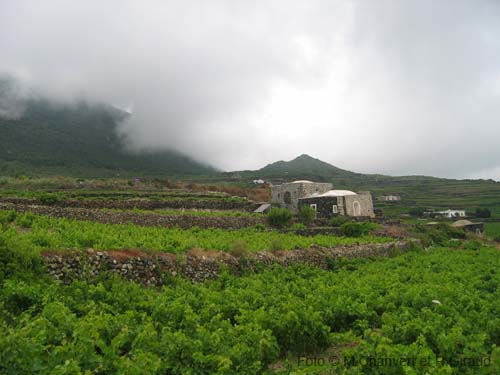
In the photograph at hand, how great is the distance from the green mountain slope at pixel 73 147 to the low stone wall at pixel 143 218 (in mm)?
37442

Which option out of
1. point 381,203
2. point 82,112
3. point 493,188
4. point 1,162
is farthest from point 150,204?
point 493,188

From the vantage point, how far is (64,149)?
7631 centimetres

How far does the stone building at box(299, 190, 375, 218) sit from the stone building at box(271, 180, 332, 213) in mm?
871

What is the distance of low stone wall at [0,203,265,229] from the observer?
21016mm

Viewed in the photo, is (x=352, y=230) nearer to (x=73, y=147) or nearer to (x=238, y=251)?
(x=238, y=251)

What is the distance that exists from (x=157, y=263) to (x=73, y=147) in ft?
250

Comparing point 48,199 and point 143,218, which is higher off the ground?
point 48,199

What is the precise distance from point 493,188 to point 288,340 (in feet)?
347

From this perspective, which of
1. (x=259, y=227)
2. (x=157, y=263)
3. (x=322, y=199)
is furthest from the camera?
(x=322, y=199)

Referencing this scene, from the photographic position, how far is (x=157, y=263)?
496 inches

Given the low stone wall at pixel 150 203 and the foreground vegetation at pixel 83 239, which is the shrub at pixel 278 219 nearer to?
the low stone wall at pixel 150 203

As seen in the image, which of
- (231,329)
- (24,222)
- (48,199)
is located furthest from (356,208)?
(231,329)

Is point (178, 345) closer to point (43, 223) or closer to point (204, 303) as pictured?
point (204, 303)

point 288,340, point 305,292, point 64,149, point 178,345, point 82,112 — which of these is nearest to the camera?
point 178,345
